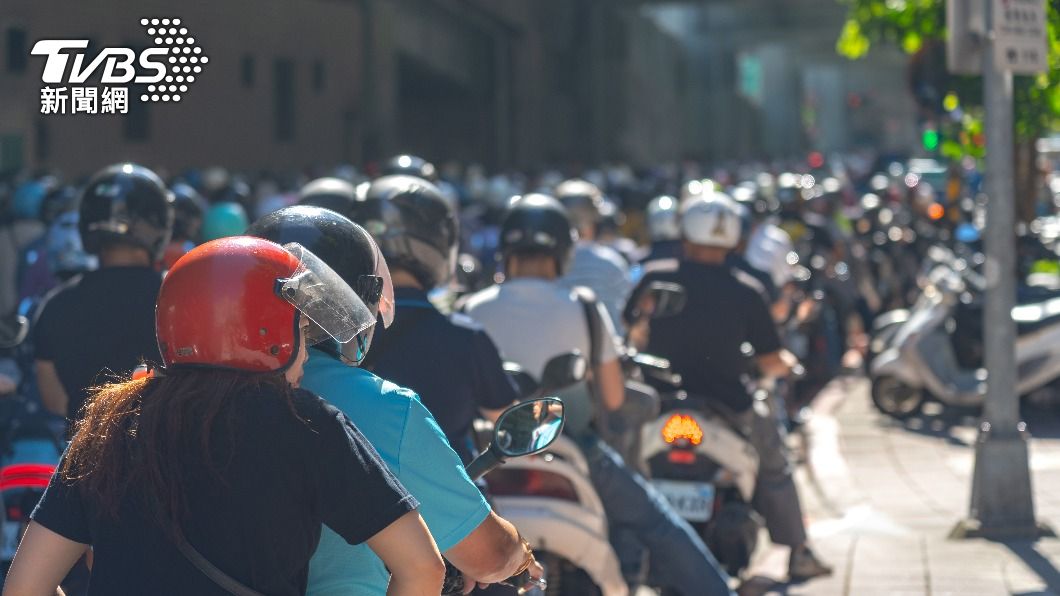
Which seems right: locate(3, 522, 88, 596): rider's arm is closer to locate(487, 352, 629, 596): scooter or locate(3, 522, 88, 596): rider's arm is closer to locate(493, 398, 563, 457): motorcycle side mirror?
locate(493, 398, 563, 457): motorcycle side mirror

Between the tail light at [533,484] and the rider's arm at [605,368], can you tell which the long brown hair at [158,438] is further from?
the rider's arm at [605,368]

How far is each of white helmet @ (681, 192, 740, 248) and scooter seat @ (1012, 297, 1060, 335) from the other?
599 cm

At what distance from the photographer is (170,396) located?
3.07 meters

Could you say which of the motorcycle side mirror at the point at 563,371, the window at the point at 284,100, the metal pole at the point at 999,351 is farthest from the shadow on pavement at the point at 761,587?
the window at the point at 284,100

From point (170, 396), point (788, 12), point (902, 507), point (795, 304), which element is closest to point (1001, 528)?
point (902, 507)

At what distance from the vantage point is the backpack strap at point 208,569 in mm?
3000

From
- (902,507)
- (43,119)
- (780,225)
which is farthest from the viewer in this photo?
(43,119)

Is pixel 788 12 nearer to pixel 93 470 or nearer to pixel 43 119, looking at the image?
pixel 43 119

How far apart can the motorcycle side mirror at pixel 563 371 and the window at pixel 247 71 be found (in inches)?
945

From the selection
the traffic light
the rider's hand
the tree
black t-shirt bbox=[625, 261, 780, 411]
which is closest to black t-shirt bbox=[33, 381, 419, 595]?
the rider's hand

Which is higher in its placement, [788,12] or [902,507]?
[788,12]

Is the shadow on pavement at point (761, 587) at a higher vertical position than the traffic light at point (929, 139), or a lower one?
lower

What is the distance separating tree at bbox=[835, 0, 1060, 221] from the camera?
1548cm

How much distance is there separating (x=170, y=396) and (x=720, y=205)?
206 inches
